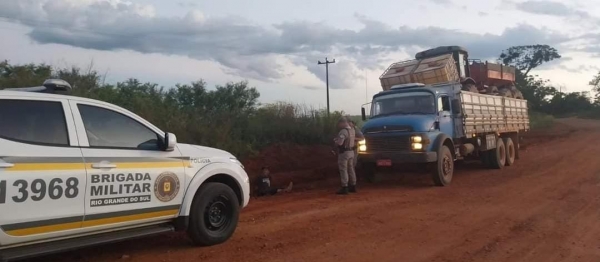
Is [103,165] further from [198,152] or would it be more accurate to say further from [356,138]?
[356,138]

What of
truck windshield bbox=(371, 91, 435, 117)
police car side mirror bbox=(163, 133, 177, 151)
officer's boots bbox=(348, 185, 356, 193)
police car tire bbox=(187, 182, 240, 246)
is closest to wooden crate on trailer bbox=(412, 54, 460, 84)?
truck windshield bbox=(371, 91, 435, 117)

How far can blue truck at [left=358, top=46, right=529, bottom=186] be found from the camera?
1290 cm

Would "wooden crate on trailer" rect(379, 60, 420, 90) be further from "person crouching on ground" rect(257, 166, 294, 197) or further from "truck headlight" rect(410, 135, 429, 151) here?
"person crouching on ground" rect(257, 166, 294, 197)

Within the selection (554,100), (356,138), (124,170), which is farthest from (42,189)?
(554,100)

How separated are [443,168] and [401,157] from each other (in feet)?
3.94

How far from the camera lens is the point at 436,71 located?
15.7m

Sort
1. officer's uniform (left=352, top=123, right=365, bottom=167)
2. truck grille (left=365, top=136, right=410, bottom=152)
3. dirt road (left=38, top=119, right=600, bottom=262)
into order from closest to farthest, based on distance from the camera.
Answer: dirt road (left=38, top=119, right=600, bottom=262)
officer's uniform (left=352, top=123, right=365, bottom=167)
truck grille (left=365, top=136, right=410, bottom=152)

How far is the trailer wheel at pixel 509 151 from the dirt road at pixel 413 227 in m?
4.20

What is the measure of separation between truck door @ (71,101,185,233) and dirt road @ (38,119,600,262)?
2.33ft

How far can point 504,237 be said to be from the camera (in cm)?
756

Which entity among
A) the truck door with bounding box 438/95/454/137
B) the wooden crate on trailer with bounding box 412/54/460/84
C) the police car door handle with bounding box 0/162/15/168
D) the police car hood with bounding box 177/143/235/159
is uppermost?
the wooden crate on trailer with bounding box 412/54/460/84

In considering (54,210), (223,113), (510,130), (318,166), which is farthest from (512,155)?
(54,210)

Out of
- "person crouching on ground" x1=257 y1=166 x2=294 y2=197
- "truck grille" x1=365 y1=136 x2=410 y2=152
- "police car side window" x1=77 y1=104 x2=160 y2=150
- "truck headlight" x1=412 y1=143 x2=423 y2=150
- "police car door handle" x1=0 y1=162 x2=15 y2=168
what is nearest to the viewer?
"police car door handle" x1=0 y1=162 x2=15 y2=168

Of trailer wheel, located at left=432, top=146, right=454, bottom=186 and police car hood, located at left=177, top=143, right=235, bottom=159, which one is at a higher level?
police car hood, located at left=177, top=143, right=235, bottom=159
